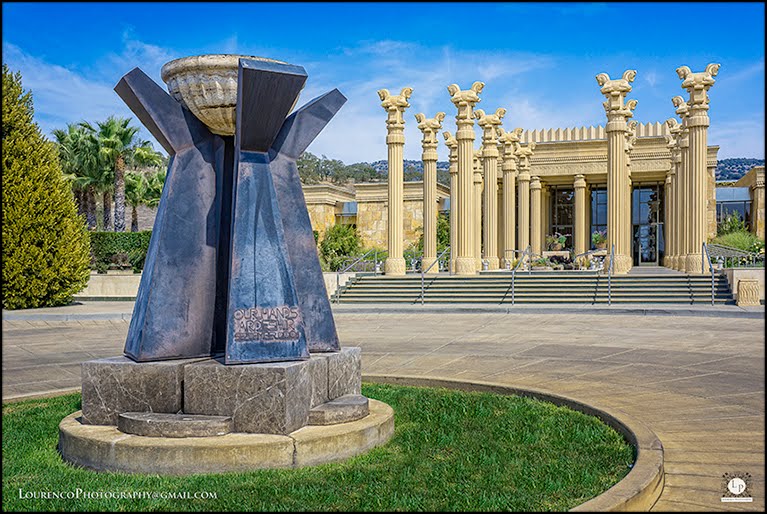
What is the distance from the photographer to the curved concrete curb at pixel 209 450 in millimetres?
4754

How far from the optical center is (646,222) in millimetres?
46156

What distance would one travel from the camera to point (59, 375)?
9.19 metres

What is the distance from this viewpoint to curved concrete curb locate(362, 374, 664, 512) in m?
3.90

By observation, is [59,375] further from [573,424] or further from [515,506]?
[515,506]

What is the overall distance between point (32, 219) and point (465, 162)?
16.5 metres

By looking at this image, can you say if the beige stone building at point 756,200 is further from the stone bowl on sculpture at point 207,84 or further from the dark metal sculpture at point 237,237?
the stone bowl on sculpture at point 207,84

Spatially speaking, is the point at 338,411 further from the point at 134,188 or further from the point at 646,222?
the point at 646,222

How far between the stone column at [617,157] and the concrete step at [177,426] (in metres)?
23.9

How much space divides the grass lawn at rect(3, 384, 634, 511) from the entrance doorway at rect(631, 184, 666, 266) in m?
42.5

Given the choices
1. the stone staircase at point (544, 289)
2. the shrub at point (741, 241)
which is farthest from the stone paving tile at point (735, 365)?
the shrub at point (741, 241)

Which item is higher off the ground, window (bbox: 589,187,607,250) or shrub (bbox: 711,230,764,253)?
window (bbox: 589,187,607,250)

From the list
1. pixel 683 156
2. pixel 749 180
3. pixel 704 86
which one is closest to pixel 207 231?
pixel 704 86

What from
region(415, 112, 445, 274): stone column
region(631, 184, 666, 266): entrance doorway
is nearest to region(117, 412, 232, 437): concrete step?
region(415, 112, 445, 274): stone column

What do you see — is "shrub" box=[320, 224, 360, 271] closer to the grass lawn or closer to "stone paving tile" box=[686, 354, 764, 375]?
"stone paving tile" box=[686, 354, 764, 375]
